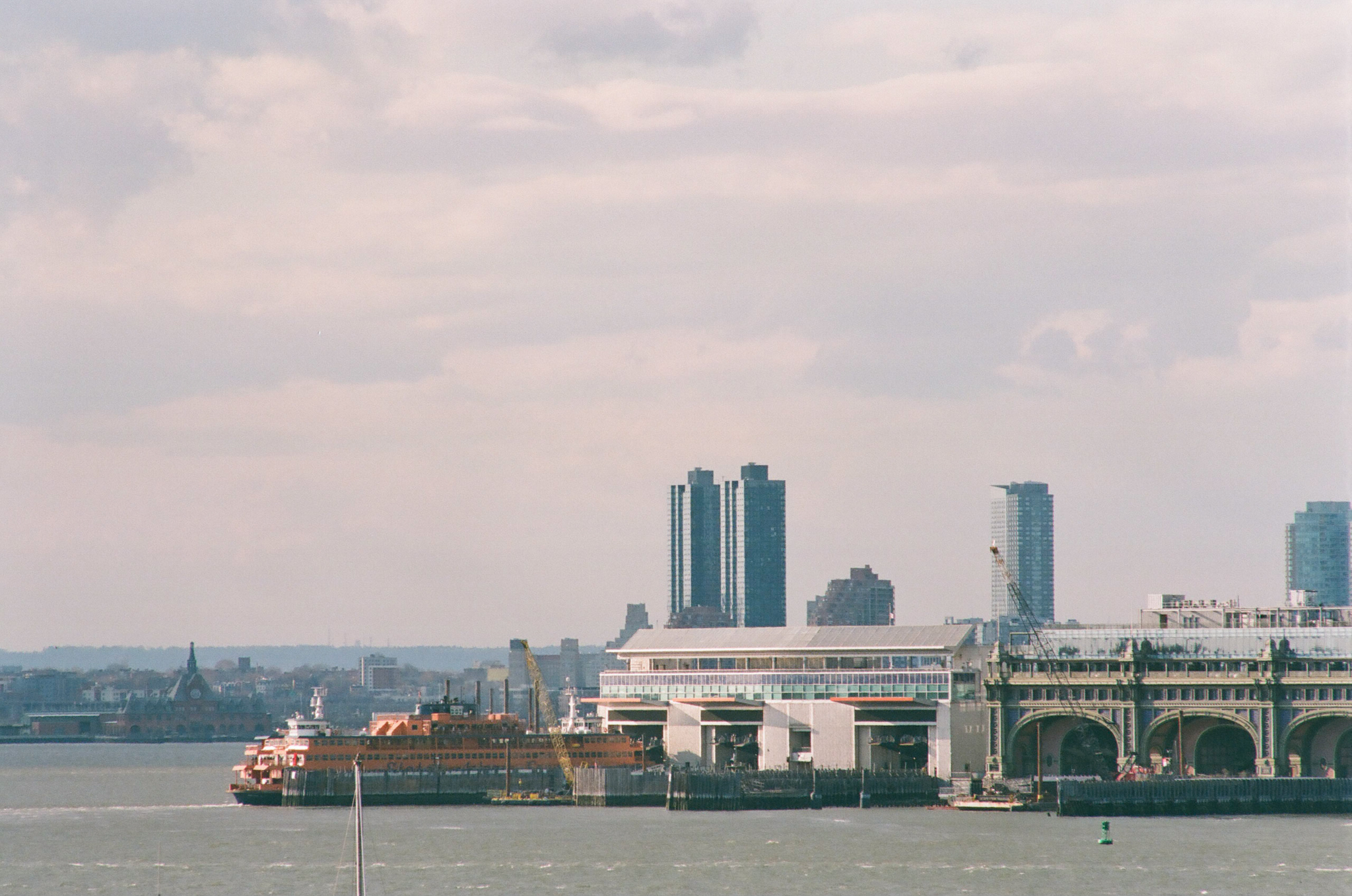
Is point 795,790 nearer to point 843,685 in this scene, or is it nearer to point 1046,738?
point 843,685

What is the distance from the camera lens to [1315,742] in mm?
180125

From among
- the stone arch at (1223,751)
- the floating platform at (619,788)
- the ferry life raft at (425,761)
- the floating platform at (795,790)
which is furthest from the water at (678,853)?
the stone arch at (1223,751)

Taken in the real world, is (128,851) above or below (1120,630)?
below

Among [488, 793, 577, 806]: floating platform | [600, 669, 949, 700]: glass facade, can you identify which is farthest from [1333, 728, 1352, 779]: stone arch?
[488, 793, 577, 806]: floating platform

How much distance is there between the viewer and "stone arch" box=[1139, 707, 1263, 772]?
595ft

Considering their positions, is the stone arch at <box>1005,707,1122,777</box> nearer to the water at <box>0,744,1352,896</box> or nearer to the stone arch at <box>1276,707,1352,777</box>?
the stone arch at <box>1276,707,1352,777</box>

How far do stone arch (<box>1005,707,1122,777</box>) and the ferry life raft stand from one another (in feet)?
102

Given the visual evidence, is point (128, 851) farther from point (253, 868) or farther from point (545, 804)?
point (545, 804)

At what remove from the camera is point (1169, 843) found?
139625mm

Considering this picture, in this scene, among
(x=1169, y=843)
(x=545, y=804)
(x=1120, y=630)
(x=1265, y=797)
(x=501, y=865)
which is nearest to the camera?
(x=501, y=865)

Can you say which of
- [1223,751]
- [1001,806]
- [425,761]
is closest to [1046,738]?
[1223,751]

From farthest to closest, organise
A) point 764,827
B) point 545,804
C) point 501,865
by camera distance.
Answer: point 545,804 < point 764,827 < point 501,865

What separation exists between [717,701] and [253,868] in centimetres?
7659

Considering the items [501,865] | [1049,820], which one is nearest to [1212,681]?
[1049,820]
